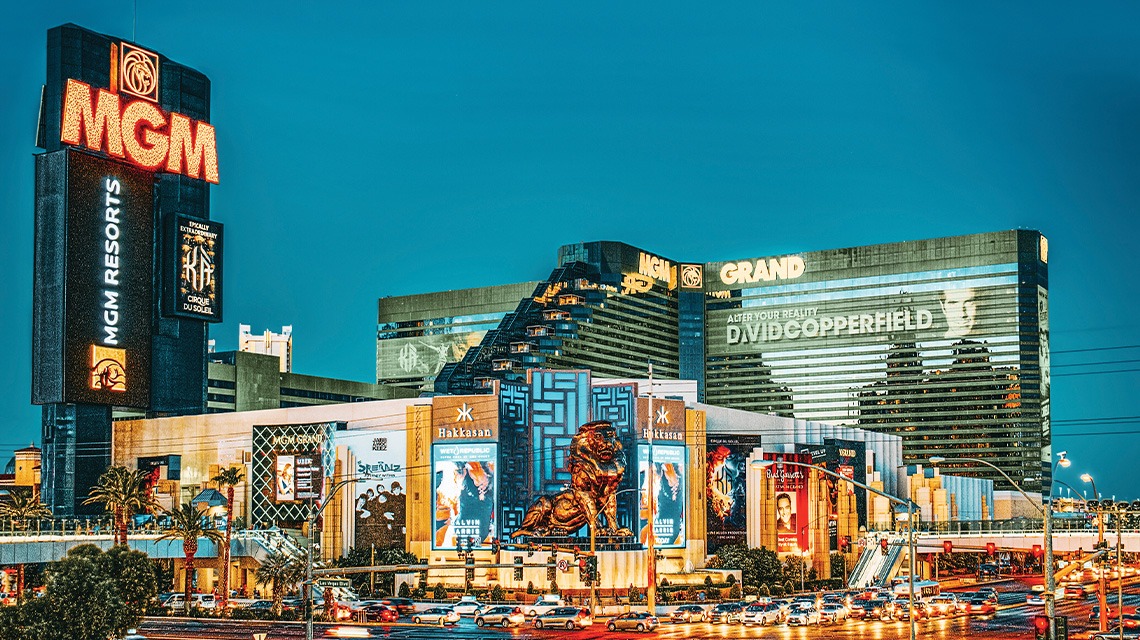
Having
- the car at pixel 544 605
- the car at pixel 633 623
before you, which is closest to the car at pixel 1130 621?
the car at pixel 633 623

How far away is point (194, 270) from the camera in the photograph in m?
144

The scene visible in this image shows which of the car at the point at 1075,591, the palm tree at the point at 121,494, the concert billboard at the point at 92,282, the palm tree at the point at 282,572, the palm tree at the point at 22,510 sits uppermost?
the concert billboard at the point at 92,282

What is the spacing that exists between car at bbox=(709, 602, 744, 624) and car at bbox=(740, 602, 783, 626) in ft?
1.89

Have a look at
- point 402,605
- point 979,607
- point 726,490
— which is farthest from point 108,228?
point 979,607

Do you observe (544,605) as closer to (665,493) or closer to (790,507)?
(665,493)

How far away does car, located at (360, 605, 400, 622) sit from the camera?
322 ft

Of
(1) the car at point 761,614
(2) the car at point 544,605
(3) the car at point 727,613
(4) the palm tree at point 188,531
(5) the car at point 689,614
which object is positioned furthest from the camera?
(4) the palm tree at point 188,531

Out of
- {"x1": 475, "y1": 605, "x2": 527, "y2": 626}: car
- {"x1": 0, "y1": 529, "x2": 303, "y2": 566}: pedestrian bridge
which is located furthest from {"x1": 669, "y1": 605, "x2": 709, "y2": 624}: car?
{"x1": 0, "y1": 529, "x2": 303, "y2": 566}: pedestrian bridge

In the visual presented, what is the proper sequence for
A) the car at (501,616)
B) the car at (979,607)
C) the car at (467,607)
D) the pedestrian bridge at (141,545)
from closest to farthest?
the car at (501,616)
the car at (467,607)
the car at (979,607)
the pedestrian bridge at (141,545)

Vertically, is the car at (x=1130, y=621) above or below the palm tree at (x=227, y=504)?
below

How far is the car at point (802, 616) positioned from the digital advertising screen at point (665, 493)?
28.2 m

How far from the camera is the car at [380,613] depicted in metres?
98.2

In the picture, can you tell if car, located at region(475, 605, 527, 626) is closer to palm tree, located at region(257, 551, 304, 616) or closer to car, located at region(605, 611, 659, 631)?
car, located at region(605, 611, 659, 631)

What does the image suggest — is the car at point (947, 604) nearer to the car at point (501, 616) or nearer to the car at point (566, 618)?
the car at point (566, 618)
